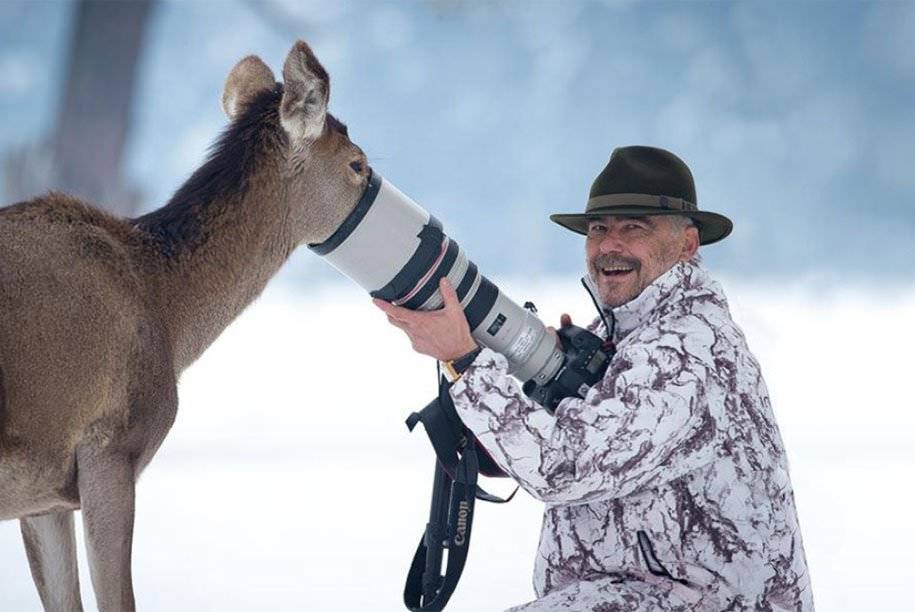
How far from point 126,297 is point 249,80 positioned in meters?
0.76

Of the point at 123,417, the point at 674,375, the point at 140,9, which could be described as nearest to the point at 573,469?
the point at 674,375

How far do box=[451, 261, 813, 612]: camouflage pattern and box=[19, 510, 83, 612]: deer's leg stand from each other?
121 centimetres

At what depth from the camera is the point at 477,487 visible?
3109 millimetres

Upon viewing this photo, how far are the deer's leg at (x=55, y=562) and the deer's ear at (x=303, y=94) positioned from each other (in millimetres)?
1216

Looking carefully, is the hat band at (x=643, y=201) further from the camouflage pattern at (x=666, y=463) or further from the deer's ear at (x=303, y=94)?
the deer's ear at (x=303, y=94)

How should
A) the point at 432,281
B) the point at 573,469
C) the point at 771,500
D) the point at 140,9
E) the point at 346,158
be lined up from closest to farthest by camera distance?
the point at 573,469 < the point at 771,500 < the point at 432,281 < the point at 346,158 < the point at 140,9

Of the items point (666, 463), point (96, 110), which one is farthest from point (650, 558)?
point (96, 110)

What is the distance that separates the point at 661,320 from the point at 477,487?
2.17ft

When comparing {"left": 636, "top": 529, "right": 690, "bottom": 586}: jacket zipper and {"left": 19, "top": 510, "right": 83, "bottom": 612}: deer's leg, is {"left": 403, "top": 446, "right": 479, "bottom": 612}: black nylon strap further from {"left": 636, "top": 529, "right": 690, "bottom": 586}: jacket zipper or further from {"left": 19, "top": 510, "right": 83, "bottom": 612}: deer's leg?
{"left": 19, "top": 510, "right": 83, "bottom": 612}: deer's leg

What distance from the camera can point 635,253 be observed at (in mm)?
3104

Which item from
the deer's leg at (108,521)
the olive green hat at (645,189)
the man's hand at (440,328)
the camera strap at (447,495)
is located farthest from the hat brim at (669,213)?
the deer's leg at (108,521)

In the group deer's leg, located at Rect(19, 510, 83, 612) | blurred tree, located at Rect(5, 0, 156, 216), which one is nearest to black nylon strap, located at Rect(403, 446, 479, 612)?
deer's leg, located at Rect(19, 510, 83, 612)

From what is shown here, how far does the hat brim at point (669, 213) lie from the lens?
3.03 metres

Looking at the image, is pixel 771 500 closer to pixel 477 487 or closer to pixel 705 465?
pixel 705 465
